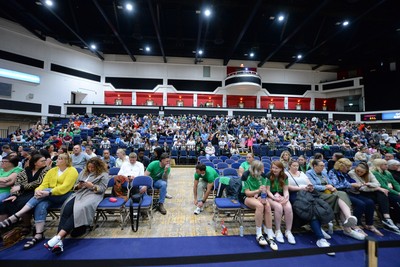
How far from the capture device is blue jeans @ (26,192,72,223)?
272 cm

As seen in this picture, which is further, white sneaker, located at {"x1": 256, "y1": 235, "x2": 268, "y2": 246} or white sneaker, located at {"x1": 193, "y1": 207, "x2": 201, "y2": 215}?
white sneaker, located at {"x1": 193, "y1": 207, "x2": 201, "y2": 215}

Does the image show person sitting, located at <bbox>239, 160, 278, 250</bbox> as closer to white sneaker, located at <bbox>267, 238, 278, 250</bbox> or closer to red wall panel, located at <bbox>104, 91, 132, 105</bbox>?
white sneaker, located at <bbox>267, 238, 278, 250</bbox>

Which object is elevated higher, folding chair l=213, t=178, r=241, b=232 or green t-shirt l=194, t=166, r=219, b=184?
green t-shirt l=194, t=166, r=219, b=184

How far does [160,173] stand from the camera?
13.5ft

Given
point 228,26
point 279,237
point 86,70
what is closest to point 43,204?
point 279,237

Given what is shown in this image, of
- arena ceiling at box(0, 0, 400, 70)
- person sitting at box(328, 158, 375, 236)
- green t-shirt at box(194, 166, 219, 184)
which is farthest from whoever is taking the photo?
arena ceiling at box(0, 0, 400, 70)

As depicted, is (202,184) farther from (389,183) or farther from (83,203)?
(389,183)

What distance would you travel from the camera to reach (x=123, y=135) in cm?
1085

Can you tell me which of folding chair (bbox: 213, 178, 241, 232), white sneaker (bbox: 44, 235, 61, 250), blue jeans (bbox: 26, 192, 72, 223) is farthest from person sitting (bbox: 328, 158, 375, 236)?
blue jeans (bbox: 26, 192, 72, 223)

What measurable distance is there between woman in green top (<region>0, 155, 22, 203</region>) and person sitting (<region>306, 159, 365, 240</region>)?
5252 millimetres

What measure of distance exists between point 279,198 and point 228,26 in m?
17.3

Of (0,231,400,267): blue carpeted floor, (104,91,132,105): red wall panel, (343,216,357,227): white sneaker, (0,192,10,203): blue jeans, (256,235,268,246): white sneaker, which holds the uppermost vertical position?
(104,91,132,105): red wall panel

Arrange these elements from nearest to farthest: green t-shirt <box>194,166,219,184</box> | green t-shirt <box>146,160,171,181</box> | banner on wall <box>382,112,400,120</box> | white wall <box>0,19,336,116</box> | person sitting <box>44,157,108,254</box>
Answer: person sitting <box>44,157,108,254</box> → green t-shirt <box>194,166,219,184</box> → green t-shirt <box>146,160,171,181</box> → white wall <box>0,19,336,116</box> → banner on wall <box>382,112,400,120</box>

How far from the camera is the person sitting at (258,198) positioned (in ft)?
8.96
